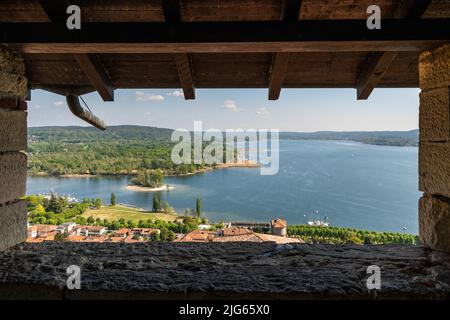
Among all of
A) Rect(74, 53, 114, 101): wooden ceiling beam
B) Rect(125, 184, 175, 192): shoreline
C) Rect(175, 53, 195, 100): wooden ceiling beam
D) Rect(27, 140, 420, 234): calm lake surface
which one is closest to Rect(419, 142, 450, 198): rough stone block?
Rect(175, 53, 195, 100): wooden ceiling beam

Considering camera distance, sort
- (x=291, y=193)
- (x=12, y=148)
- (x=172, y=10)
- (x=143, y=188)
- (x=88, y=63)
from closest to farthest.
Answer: (x=172, y=10), (x=12, y=148), (x=88, y=63), (x=291, y=193), (x=143, y=188)

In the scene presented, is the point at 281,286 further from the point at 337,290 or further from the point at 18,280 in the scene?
the point at 18,280

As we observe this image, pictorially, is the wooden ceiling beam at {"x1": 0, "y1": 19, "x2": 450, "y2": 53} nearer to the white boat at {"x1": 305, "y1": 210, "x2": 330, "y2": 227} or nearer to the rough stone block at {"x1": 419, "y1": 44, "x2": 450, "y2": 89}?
the rough stone block at {"x1": 419, "y1": 44, "x2": 450, "y2": 89}

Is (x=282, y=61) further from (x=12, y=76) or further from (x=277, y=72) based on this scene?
(x=12, y=76)

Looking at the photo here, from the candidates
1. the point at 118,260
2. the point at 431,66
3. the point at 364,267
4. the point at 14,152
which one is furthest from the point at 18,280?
the point at 431,66

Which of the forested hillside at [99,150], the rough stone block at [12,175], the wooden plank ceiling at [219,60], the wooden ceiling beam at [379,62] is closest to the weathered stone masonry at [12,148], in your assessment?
the rough stone block at [12,175]

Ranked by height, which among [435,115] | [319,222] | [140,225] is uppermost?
[435,115]

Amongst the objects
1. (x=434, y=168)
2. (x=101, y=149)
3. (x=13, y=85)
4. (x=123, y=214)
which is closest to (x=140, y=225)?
(x=123, y=214)
